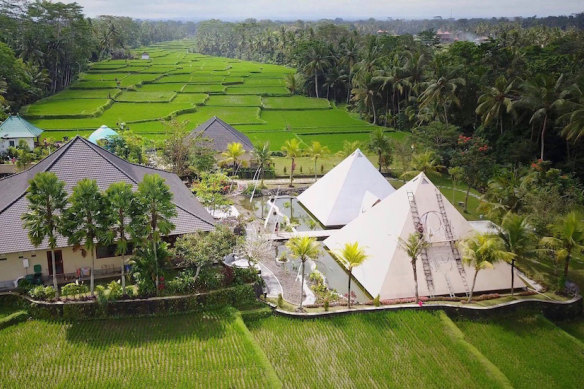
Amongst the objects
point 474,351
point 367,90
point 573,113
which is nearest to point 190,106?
point 367,90

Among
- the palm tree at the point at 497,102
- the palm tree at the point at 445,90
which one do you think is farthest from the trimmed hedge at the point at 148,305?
the palm tree at the point at 445,90

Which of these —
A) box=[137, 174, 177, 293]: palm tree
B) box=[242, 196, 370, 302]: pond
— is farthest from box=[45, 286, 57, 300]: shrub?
box=[242, 196, 370, 302]: pond

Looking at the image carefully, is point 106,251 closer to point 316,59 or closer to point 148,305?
Result: point 148,305

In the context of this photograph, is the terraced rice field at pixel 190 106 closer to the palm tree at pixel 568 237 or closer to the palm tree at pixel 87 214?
the palm tree at pixel 568 237

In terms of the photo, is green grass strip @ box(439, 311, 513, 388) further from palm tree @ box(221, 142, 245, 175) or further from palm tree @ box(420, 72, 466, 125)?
palm tree @ box(420, 72, 466, 125)

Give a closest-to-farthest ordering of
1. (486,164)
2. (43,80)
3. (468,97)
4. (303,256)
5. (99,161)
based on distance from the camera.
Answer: (303,256) → (99,161) → (486,164) → (468,97) → (43,80)

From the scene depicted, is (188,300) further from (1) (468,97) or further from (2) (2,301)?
(1) (468,97)

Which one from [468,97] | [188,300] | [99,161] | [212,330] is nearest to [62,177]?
[99,161]
